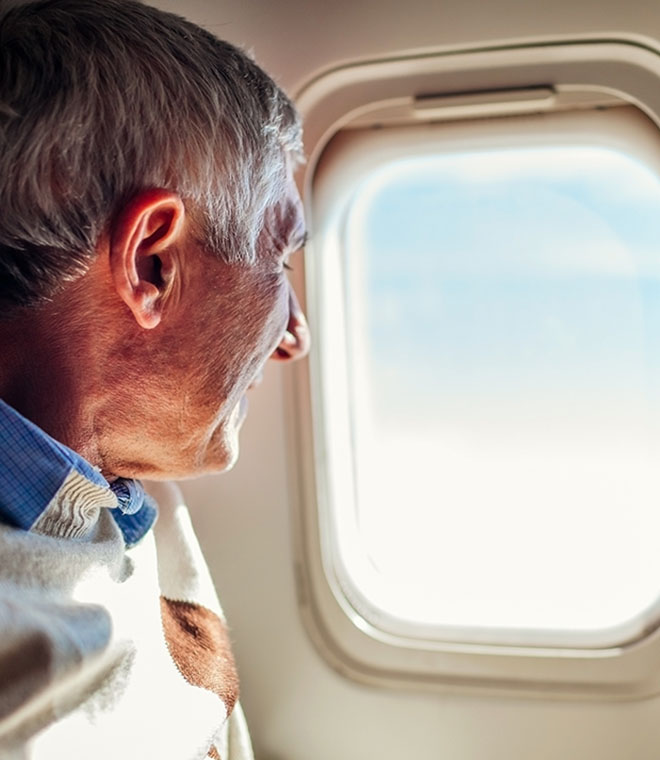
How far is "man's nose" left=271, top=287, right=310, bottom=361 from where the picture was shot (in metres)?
1.25

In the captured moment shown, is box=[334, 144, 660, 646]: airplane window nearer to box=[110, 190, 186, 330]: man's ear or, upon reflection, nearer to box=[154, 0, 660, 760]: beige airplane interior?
box=[154, 0, 660, 760]: beige airplane interior

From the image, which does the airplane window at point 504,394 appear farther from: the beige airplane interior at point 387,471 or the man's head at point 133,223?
the man's head at point 133,223

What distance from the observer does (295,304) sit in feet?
4.13

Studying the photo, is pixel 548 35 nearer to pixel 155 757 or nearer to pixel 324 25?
pixel 324 25

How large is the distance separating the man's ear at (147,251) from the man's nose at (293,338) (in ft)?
0.93

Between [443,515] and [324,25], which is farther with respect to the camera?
[443,515]

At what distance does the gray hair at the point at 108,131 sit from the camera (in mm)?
874

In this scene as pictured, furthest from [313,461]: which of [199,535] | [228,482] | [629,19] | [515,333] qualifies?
[629,19]

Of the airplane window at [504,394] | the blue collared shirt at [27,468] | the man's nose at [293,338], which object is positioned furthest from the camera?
the airplane window at [504,394]

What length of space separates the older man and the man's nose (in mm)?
102

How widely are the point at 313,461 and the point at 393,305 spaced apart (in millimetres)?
308

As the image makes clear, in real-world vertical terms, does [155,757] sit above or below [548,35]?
below

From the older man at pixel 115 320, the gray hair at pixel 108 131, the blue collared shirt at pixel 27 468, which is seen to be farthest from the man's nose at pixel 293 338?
the blue collared shirt at pixel 27 468

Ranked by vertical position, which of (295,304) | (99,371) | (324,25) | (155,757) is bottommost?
(155,757)
